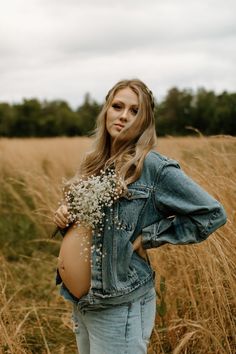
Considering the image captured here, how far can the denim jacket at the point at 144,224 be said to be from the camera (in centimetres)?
169

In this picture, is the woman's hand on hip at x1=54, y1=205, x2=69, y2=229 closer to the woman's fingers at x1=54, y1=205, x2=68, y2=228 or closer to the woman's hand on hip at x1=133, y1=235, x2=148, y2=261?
the woman's fingers at x1=54, y1=205, x2=68, y2=228

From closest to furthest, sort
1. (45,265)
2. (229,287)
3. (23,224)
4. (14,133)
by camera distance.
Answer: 1. (229,287)
2. (45,265)
3. (23,224)
4. (14,133)

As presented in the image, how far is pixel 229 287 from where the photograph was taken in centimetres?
242

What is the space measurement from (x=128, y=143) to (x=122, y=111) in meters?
0.13

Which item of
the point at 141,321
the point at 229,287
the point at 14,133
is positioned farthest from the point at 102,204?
the point at 14,133

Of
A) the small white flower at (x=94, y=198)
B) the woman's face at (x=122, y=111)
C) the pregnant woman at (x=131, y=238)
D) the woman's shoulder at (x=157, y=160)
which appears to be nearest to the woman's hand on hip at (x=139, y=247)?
the pregnant woman at (x=131, y=238)

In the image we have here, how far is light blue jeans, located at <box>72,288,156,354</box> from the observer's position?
170 cm

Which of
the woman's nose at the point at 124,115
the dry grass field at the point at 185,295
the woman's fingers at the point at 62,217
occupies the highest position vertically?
the woman's nose at the point at 124,115

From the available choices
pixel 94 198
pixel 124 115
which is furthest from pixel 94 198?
pixel 124 115

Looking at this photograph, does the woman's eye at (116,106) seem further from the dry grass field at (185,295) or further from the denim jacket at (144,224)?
the dry grass field at (185,295)

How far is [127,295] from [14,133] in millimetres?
40302

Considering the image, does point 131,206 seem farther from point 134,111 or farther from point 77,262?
point 134,111

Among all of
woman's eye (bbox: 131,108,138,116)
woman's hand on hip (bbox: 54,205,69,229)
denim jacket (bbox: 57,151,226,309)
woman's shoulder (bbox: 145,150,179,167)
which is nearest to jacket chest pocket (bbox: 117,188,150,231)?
denim jacket (bbox: 57,151,226,309)

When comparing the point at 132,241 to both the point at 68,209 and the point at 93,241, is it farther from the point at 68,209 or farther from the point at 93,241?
the point at 68,209
